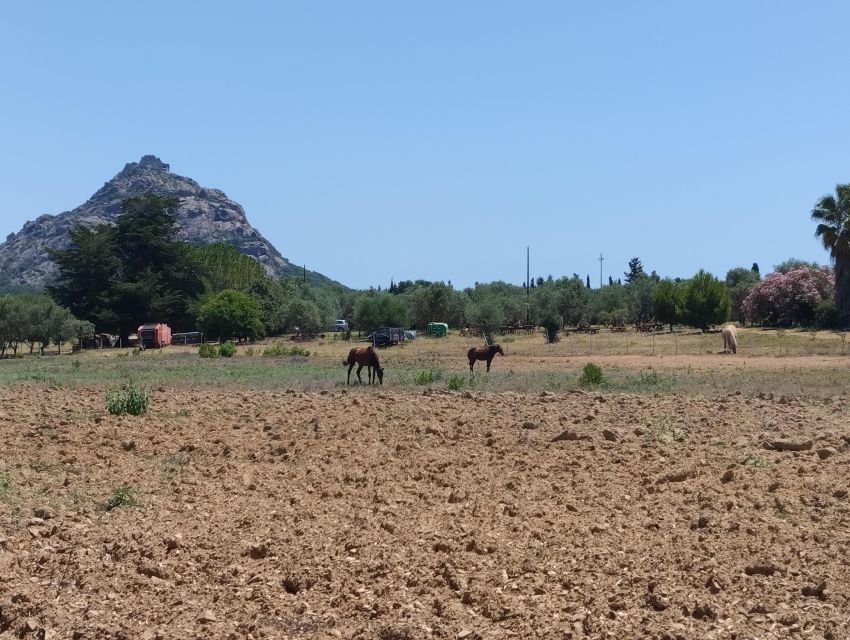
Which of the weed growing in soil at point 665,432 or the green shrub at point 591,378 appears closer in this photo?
the weed growing in soil at point 665,432

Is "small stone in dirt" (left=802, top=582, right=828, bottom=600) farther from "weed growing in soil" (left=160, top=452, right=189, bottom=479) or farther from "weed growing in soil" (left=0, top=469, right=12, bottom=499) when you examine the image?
"weed growing in soil" (left=0, top=469, right=12, bottom=499)

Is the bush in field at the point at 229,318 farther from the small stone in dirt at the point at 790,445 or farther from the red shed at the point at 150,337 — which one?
the small stone in dirt at the point at 790,445

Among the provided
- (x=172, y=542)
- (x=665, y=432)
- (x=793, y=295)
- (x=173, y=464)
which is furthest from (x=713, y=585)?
(x=793, y=295)

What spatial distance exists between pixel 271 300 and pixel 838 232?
53148mm

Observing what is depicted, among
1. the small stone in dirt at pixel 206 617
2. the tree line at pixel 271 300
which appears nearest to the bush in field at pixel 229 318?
the tree line at pixel 271 300

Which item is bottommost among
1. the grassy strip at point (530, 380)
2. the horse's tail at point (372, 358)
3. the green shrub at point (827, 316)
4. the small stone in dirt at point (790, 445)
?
the small stone in dirt at point (790, 445)

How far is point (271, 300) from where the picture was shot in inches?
3568

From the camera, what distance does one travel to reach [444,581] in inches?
329

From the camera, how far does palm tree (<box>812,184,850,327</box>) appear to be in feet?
194

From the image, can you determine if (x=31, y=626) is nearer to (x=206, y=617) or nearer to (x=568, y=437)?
(x=206, y=617)

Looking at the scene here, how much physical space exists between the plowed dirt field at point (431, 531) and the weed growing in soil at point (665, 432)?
10 cm

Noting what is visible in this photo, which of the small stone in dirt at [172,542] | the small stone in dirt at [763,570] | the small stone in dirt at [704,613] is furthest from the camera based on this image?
the small stone in dirt at [172,542]

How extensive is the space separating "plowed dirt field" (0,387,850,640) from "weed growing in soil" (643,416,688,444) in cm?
10

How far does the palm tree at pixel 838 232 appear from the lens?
194 ft
